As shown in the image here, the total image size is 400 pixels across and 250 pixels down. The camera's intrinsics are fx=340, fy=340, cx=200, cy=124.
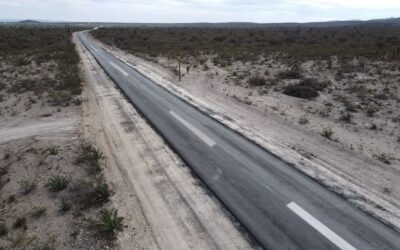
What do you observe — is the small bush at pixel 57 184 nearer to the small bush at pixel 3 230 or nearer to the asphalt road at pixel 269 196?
the small bush at pixel 3 230

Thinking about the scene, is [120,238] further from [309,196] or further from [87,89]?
[87,89]

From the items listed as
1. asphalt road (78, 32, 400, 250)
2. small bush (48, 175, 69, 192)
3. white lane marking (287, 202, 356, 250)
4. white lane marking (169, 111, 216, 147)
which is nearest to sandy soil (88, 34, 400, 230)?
asphalt road (78, 32, 400, 250)

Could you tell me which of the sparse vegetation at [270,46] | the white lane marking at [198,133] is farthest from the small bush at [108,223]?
the sparse vegetation at [270,46]

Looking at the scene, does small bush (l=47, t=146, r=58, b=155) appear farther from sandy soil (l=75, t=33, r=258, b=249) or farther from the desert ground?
sandy soil (l=75, t=33, r=258, b=249)

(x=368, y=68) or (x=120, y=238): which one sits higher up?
(x=368, y=68)

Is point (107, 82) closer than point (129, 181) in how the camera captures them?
No

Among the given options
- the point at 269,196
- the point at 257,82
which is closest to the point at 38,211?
the point at 269,196

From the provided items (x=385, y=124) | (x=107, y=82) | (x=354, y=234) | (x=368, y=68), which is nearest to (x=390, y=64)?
(x=368, y=68)
